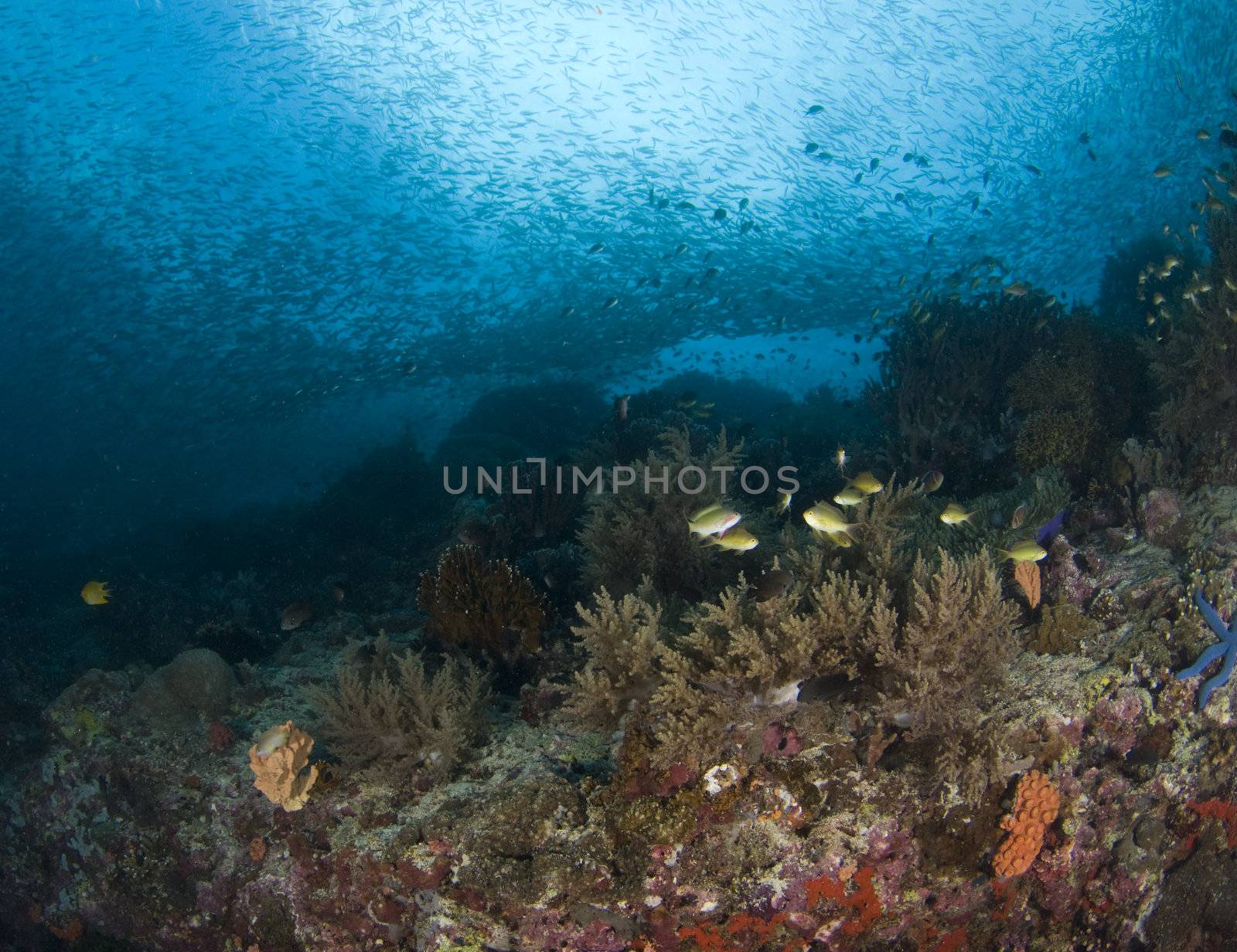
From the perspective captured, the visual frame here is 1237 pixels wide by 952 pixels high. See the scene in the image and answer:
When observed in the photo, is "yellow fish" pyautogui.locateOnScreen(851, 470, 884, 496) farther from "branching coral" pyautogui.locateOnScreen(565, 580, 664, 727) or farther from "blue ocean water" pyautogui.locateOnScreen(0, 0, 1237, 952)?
"branching coral" pyautogui.locateOnScreen(565, 580, 664, 727)

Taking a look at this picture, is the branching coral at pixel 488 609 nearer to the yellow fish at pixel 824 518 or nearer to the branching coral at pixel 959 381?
the yellow fish at pixel 824 518

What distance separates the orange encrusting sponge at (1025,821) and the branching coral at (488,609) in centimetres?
349

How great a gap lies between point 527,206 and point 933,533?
27456mm

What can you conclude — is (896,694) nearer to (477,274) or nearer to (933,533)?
(933,533)

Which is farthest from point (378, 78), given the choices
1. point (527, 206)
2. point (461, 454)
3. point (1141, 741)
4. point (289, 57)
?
point (1141, 741)

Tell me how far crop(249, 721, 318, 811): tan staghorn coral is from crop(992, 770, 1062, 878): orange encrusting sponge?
4.47 metres

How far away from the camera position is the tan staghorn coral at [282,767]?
150 inches

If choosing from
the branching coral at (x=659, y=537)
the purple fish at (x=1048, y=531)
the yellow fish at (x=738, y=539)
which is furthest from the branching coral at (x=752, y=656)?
the purple fish at (x=1048, y=531)

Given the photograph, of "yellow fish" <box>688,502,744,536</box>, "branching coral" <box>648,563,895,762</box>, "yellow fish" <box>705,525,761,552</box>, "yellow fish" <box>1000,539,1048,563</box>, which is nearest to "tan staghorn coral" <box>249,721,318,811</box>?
"branching coral" <box>648,563,895,762</box>

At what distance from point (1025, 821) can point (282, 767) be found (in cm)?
475

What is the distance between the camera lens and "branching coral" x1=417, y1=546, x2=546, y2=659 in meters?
5.03

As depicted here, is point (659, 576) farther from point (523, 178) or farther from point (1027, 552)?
point (523, 178)

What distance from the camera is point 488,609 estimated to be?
509cm

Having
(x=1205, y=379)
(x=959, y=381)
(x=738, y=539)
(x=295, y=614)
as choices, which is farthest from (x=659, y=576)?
(x=959, y=381)
